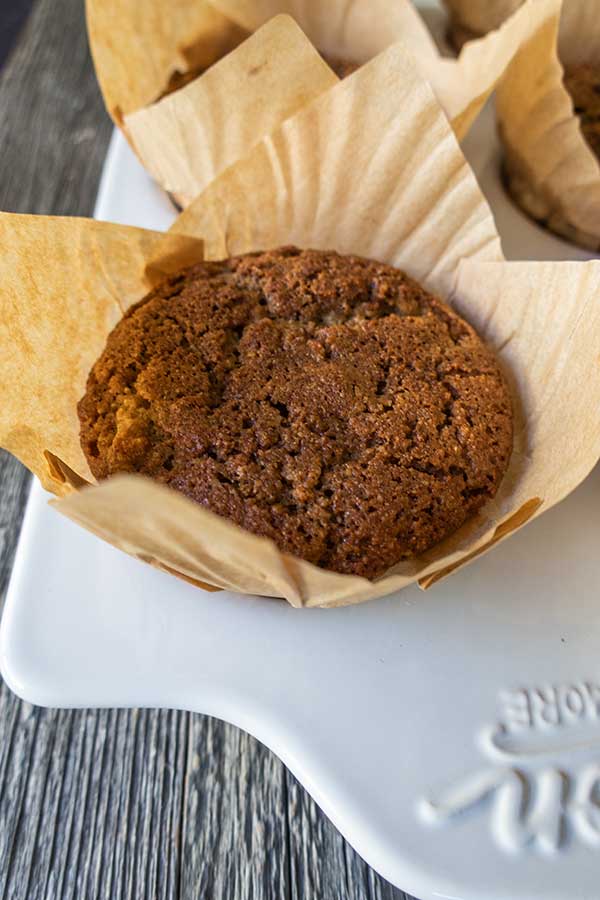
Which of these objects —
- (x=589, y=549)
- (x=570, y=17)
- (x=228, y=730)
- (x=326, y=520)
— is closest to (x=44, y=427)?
(x=326, y=520)

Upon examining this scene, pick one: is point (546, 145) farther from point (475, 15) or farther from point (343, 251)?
point (475, 15)

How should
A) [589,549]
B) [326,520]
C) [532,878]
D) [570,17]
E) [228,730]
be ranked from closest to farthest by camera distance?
[532,878]
[326,520]
[589,549]
[228,730]
[570,17]

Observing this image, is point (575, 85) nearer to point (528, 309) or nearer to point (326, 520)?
point (528, 309)

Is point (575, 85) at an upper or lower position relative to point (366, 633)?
upper

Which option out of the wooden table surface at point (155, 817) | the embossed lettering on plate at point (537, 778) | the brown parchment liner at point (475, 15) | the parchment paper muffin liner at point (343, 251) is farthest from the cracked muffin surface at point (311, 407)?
the brown parchment liner at point (475, 15)

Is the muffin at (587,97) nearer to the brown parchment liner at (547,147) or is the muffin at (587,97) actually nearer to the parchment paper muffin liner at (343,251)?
the brown parchment liner at (547,147)

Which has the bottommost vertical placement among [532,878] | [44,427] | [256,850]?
[256,850]

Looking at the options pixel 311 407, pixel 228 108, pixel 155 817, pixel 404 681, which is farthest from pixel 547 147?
pixel 155 817
